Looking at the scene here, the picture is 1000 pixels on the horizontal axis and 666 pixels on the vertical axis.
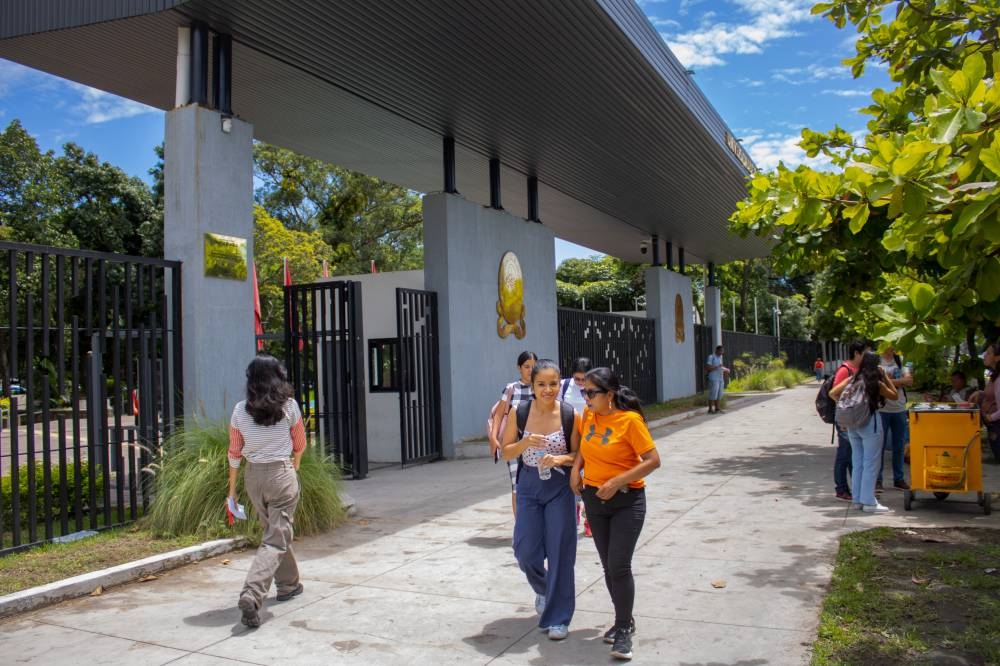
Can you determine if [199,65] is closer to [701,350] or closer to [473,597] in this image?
[473,597]

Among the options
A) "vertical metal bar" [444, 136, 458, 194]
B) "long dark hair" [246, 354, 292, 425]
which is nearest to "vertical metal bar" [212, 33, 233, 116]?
"long dark hair" [246, 354, 292, 425]

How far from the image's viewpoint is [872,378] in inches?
326

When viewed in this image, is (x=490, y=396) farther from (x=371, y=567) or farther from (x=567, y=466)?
(x=567, y=466)

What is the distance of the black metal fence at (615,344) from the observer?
64.8ft

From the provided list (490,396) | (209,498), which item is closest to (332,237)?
(490,396)

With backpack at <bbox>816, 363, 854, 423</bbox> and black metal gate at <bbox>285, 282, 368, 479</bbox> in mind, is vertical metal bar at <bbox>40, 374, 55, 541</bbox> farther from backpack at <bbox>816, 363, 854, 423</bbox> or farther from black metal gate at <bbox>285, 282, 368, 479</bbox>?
backpack at <bbox>816, 363, 854, 423</bbox>

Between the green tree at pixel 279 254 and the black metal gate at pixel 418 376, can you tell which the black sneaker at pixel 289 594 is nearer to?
the black metal gate at pixel 418 376

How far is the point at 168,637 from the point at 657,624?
3.08 meters

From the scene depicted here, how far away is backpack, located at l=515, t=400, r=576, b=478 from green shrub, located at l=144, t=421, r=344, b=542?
10.7 feet

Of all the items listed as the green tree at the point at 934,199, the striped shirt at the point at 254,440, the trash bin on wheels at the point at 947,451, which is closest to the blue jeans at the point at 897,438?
the trash bin on wheels at the point at 947,451

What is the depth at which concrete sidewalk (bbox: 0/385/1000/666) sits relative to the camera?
189 inches

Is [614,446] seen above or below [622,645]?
above

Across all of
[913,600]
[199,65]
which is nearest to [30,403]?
[199,65]

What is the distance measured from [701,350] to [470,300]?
60.3 feet
